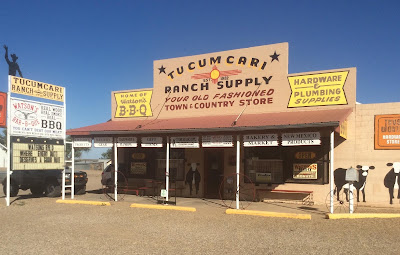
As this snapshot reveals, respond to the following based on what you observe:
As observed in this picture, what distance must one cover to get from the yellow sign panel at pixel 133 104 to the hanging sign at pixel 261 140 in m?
5.89

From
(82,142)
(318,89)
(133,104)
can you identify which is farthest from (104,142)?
(318,89)

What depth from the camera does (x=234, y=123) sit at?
1265 centimetres

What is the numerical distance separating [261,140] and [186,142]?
2.82m

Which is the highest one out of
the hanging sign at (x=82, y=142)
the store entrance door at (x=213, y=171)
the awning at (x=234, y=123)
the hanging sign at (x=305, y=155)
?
the awning at (x=234, y=123)

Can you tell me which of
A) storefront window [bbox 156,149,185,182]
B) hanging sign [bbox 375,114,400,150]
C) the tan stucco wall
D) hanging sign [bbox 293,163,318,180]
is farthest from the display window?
storefront window [bbox 156,149,185,182]

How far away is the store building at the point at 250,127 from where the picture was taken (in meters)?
12.4

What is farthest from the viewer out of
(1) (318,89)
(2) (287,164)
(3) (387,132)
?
(2) (287,164)

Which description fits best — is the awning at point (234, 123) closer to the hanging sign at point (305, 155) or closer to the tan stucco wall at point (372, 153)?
the tan stucco wall at point (372, 153)

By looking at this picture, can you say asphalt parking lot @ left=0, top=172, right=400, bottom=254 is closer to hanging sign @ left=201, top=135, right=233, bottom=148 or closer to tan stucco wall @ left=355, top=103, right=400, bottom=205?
tan stucco wall @ left=355, top=103, right=400, bottom=205

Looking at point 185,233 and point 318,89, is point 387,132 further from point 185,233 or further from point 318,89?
point 185,233

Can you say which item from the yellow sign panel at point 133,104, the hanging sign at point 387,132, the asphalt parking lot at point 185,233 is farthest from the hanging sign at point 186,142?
the hanging sign at point 387,132

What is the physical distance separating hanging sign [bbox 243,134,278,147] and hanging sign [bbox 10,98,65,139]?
771 cm

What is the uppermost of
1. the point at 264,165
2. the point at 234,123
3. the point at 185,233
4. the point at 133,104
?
the point at 133,104

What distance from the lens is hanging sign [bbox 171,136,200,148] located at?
520 inches
